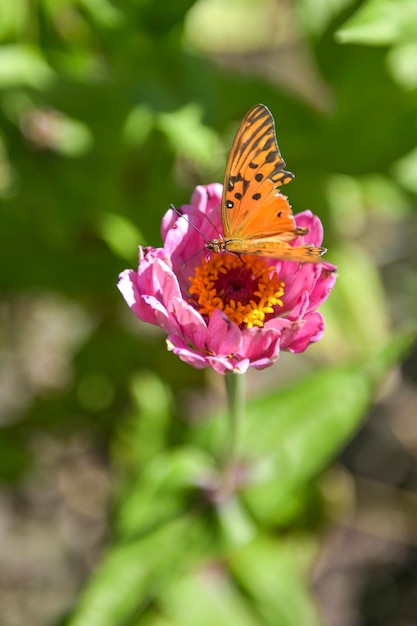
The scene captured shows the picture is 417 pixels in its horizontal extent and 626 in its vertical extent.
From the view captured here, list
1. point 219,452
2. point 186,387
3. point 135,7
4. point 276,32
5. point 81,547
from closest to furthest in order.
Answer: point 135,7
point 219,452
point 186,387
point 81,547
point 276,32

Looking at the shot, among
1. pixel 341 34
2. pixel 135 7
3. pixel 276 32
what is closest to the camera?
pixel 341 34

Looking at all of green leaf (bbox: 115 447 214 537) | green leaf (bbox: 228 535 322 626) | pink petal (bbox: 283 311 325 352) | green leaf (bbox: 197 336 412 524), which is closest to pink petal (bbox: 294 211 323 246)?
pink petal (bbox: 283 311 325 352)

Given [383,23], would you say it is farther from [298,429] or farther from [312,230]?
[298,429]

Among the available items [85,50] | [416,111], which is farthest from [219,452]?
[85,50]

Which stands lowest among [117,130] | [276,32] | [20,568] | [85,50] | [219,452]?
[20,568]

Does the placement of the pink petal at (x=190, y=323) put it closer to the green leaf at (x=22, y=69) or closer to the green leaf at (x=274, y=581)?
the green leaf at (x=22, y=69)

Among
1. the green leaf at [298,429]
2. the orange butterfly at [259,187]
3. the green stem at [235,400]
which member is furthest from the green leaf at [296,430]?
the orange butterfly at [259,187]

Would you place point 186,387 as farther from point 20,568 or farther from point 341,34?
point 341,34
